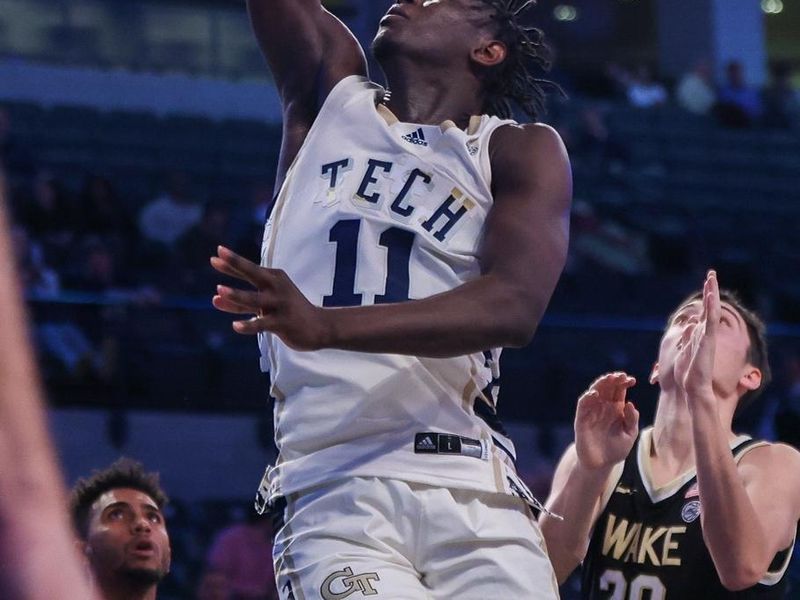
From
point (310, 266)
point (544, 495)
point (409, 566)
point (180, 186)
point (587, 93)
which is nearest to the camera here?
point (409, 566)

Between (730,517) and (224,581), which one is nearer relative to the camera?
(730,517)

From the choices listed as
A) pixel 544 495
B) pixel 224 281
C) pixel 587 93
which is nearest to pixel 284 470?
pixel 544 495

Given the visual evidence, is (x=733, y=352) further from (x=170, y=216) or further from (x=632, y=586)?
(x=170, y=216)

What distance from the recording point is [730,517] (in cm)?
350

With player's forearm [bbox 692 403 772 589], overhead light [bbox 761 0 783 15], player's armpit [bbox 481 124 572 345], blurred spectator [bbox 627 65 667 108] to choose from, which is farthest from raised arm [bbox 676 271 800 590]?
overhead light [bbox 761 0 783 15]

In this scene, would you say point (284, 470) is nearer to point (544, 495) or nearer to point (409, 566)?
point (409, 566)

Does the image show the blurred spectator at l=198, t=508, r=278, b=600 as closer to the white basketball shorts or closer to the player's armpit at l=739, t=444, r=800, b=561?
the player's armpit at l=739, t=444, r=800, b=561

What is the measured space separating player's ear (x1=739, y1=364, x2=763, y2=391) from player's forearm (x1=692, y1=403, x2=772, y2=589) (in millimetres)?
399

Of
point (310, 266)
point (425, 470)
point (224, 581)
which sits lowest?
point (224, 581)

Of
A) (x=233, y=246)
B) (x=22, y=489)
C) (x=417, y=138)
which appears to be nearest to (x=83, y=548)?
(x=417, y=138)

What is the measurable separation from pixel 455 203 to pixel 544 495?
393 centimetres

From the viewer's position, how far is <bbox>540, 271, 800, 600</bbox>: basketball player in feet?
11.6

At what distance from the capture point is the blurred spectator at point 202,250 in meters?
9.86

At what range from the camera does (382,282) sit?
3053 mm
